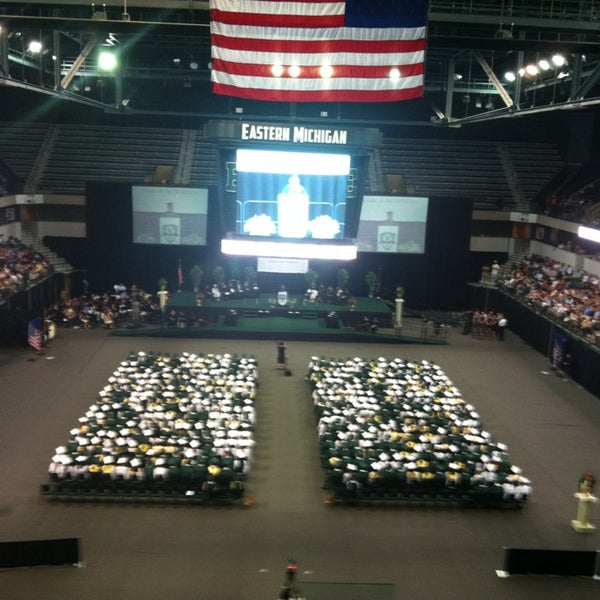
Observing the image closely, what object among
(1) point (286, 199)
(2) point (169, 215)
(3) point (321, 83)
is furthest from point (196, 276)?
(3) point (321, 83)

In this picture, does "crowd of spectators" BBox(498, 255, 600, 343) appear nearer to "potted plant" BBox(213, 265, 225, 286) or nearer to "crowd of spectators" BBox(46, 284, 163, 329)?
"potted plant" BBox(213, 265, 225, 286)

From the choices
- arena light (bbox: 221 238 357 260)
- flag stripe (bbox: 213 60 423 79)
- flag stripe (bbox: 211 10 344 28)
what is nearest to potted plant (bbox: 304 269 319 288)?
arena light (bbox: 221 238 357 260)

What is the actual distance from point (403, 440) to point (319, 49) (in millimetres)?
9363

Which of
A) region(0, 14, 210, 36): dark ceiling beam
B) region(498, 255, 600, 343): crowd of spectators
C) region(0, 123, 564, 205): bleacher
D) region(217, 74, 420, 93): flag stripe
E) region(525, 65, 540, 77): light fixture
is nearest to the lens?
region(0, 14, 210, 36): dark ceiling beam

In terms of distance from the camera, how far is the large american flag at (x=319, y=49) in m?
11.9

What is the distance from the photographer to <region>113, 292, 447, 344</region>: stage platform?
29000 mm

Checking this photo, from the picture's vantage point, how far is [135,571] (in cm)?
1260

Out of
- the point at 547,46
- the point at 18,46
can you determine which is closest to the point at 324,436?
the point at 547,46

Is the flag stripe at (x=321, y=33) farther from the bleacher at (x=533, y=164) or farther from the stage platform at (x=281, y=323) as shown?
the bleacher at (x=533, y=164)

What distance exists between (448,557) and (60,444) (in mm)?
9783

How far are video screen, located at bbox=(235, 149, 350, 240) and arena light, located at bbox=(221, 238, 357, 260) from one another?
0.48 m

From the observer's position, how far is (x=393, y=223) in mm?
33969

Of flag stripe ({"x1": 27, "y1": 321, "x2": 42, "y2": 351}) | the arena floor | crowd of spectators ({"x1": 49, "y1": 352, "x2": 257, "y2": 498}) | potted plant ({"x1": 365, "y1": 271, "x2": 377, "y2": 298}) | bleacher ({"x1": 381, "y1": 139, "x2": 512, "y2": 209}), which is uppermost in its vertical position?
bleacher ({"x1": 381, "y1": 139, "x2": 512, "y2": 209})

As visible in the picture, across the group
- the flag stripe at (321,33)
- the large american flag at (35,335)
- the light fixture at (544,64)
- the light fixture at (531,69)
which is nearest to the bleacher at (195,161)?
the light fixture at (544,64)
